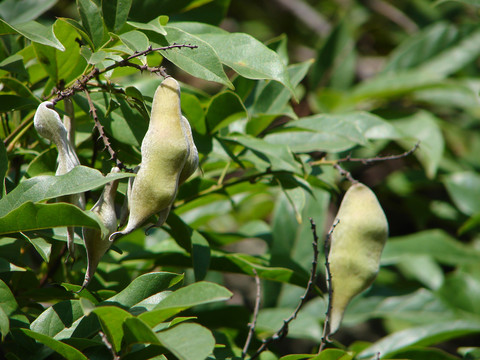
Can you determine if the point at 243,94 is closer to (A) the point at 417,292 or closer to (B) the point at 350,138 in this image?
(B) the point at 350,138

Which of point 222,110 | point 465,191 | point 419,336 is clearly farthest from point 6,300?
point 465,191

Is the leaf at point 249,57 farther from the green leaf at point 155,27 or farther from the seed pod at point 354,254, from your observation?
the seed pod at point 354,254

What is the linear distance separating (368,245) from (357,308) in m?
0.71

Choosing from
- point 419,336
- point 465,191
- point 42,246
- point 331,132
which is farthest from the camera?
point 465,191

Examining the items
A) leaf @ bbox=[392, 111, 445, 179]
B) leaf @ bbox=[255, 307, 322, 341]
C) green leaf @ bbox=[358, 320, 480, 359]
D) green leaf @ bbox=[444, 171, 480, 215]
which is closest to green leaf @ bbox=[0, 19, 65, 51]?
leaf @ bbox=[255, 307, 322, 341]

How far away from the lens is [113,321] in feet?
1.72

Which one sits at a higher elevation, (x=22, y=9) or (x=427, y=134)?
(x=22, y=9)

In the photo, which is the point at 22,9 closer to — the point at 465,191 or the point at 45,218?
the point at 45,218

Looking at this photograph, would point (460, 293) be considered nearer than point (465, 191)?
Yes

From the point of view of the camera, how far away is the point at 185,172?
0.57 m

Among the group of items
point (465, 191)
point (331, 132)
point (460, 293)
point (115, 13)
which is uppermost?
point (115, 13)

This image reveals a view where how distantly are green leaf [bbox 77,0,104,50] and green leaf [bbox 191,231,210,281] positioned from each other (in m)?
0.29

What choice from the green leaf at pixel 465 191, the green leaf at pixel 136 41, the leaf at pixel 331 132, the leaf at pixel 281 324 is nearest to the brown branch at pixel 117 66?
the green leaf at pixel 136 41

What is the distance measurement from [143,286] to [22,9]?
0.55 metres
